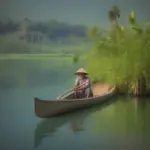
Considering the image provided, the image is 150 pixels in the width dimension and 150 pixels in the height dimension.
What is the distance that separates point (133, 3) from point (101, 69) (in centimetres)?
41

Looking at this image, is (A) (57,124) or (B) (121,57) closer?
(A) (57,124)

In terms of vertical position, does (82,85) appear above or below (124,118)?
above

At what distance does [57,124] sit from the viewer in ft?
5.93

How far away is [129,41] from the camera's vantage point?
191 cm

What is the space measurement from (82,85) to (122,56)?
285mm

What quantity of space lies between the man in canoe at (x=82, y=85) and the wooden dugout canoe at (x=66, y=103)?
1.0 inches

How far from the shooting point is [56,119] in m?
1.81

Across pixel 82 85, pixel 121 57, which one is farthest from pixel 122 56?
pixel 82 85

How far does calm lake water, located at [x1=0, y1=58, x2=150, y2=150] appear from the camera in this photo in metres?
1.78

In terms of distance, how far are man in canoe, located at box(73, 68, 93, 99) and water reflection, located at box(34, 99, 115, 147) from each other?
9 centimetres

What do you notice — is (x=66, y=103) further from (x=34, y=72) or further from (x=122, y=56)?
(x=122, y=56)

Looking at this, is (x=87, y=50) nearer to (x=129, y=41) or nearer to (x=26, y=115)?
(x=129, y=41)

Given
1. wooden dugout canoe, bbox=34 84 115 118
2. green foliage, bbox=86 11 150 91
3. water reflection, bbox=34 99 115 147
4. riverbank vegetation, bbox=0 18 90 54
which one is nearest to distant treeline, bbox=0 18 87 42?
riverbank vegetation, bbox=0 18 90 54

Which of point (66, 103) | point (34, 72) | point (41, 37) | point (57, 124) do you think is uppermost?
point (41, 37)
